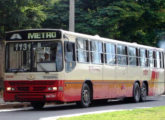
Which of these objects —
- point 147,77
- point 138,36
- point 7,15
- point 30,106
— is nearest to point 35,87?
point 30,106

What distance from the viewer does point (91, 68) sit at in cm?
2223

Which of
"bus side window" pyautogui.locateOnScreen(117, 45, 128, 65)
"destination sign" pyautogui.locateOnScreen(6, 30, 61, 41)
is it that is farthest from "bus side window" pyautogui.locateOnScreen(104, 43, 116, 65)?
"destination sign" pyautogui.locateOnScreen(6, 30, 61, 41)

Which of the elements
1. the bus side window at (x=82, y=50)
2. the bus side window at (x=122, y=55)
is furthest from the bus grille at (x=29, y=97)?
the bus side window at (x=122, y=55)

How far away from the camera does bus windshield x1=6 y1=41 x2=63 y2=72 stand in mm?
19859

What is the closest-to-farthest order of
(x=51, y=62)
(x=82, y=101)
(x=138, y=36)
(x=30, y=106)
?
(x=51, y=62), (x=82, y=101), (x=30, y=106), (x=138, y=36)

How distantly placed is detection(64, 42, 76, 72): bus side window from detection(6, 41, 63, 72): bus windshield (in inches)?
12.1

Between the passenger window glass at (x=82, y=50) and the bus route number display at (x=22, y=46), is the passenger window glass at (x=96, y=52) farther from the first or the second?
the bus route number display at (x=22, y=46)

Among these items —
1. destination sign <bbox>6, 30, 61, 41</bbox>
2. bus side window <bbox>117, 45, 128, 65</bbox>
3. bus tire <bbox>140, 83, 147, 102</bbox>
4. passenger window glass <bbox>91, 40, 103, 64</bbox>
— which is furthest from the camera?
bus tire <bbox>140, 83, 147, 102</bbox>

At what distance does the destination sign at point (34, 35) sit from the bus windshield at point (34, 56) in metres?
0.19

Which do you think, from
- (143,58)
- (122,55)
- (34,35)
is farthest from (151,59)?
(34,35)

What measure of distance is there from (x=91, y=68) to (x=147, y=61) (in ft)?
24.4

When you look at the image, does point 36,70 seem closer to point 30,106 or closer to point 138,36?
point 30,106

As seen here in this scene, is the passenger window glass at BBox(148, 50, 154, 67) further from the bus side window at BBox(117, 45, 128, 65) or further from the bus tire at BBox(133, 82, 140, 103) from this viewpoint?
the bus side window at BBox(117, 45, 128, 65)

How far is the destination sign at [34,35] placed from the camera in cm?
2011
